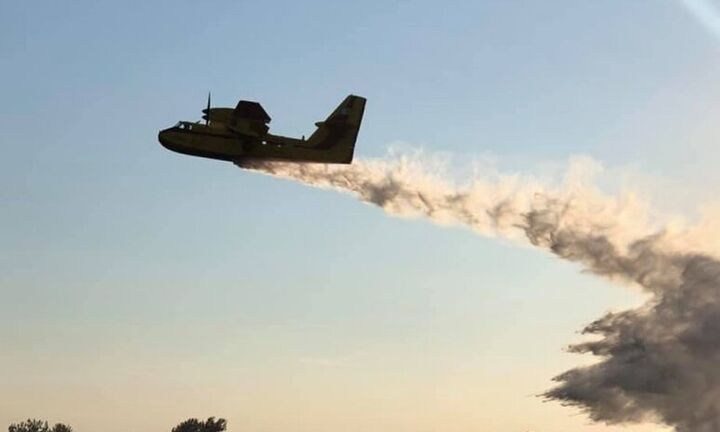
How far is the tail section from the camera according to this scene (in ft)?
308

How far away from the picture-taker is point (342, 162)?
94438 millimetres

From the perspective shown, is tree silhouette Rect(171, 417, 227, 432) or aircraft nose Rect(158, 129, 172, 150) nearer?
aircraft nose Rect(158, 129, 172, 150)

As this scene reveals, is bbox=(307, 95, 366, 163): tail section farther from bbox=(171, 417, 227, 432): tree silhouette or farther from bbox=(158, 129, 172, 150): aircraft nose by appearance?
bbox=(171, 417, 227, 432): tree silhouette

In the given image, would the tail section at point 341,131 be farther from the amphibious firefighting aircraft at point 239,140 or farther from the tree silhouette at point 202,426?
the tree silhouette at point 202,426

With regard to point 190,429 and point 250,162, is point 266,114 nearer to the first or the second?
point 250,162

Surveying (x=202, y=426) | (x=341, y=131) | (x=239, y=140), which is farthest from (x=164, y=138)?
(x=202, y=426)

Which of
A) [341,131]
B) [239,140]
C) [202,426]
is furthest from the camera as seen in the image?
[202,426]

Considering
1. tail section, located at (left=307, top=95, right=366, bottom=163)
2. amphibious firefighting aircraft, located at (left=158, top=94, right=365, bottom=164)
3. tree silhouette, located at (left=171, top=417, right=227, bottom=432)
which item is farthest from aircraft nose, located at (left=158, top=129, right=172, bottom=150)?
tree silhouette, located at (left=171, top=417, right=227, bottom=432)

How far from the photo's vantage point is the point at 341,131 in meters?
95.8

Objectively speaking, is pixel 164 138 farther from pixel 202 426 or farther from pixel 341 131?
pixel 202 426

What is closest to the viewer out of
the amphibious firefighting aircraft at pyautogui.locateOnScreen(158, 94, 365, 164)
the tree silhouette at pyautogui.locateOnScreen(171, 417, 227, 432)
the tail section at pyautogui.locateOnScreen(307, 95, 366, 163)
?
the amphibious firefighting aircraft at pyautogui.locateOnScreen(158, 94, 365, 164)

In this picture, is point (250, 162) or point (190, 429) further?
point (190, 429)

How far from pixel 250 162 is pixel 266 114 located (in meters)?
5.27

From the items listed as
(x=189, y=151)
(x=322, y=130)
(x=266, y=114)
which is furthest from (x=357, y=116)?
(x=189, y=151)
